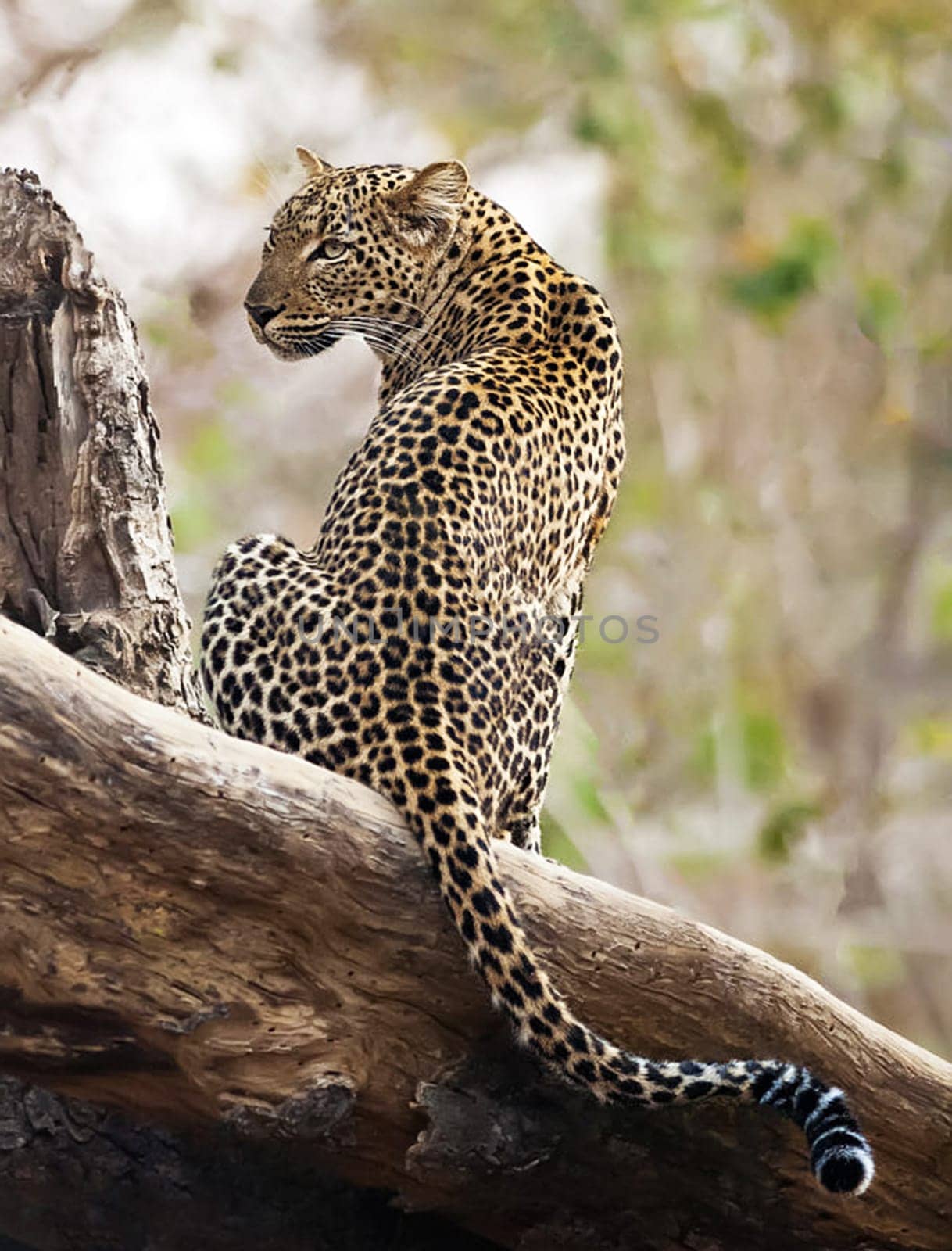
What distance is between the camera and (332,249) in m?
Result: 4.53

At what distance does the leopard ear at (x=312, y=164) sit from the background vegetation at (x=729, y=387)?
13.8ft

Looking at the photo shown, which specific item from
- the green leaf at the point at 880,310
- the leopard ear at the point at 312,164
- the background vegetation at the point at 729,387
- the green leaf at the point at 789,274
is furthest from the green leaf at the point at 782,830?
the leopard ear at the point at 312,164

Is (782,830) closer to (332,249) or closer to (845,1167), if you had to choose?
(332,249)

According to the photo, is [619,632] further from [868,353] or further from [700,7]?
[700,7]

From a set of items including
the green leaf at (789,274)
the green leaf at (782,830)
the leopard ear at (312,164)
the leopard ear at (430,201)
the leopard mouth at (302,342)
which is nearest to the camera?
the leopard ear at (430,201)

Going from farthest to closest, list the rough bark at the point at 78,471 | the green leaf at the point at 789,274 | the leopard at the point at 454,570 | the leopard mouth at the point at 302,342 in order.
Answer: the green leaf at the point at 789,274 → the leopard mouth at the point at 302,342 → the rough bark at the point at 78,471 → the leopard at the point at 454,570

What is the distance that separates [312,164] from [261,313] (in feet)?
2.37

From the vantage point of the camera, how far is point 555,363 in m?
4.23

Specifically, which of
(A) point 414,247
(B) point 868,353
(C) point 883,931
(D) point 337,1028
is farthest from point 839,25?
(D) point 337,1028

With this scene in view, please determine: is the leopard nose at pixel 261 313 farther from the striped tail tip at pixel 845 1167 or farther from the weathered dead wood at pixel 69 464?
the striped tail tip at pixel 845 1167

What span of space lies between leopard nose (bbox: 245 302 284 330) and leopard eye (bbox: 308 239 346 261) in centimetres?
16

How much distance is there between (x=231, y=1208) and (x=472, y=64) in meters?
8.66

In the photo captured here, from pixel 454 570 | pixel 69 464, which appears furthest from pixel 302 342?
pixel 454 570

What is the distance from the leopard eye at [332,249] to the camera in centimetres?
453
